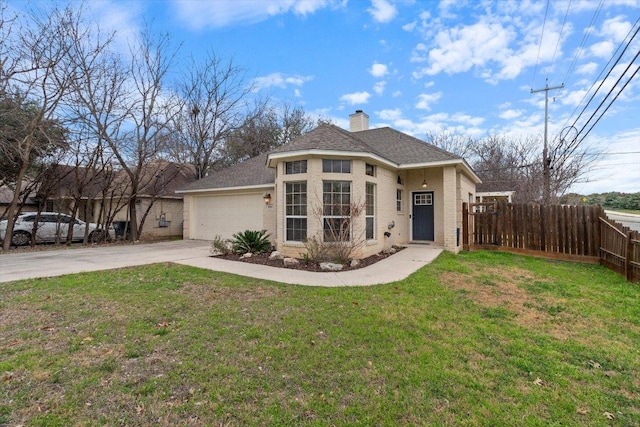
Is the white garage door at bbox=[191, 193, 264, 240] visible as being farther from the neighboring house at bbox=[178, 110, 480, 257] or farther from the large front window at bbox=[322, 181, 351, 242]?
the large front window at bbox=[322, 181, 351, 242]

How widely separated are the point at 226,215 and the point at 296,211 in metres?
6.08

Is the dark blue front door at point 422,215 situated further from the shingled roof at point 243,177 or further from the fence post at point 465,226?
the shingled roof at point 243,177

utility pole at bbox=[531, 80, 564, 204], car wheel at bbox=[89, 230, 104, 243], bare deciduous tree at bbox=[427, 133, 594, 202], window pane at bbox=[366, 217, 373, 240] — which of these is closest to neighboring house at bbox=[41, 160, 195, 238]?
car wheel at bbox=[89, 230, 104, 243]

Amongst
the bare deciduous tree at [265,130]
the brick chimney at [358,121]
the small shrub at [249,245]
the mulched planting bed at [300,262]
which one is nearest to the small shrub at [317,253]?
the mulched planting bed at [300,262]

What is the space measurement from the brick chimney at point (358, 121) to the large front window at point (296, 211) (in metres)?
7.29

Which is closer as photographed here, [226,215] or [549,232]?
[549,232]

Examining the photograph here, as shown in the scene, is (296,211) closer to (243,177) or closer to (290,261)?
(290,261)

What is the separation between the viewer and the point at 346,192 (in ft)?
29.6

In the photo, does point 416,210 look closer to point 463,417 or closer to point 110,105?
point 463,417

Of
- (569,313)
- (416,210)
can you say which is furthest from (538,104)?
(569,313)

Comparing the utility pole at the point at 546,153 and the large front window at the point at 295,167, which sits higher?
the utility pole at the point at 546,153

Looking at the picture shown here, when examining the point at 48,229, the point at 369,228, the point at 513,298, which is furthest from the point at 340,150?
the point at 48,229

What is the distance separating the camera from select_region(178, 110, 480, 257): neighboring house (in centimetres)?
893

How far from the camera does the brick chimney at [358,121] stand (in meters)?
15.3
